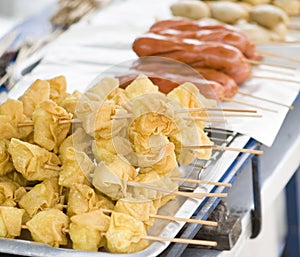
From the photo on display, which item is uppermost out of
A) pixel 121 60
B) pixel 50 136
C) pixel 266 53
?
pixel 50 136

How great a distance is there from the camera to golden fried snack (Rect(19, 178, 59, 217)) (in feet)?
6.45

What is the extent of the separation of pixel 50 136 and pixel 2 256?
1.26 ft

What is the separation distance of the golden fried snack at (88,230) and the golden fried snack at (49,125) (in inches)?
12.3

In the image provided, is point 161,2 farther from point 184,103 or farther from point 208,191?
point 208,191

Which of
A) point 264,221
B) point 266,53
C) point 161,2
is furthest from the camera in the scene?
point 161,2

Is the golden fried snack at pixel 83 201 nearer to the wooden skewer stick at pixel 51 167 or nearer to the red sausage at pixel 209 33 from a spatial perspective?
the wooden skewer stick at pixel 51 167

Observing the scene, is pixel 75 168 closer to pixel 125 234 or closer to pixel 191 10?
pixel 125 234

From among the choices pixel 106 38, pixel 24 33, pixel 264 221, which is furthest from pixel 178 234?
pixel 24 33

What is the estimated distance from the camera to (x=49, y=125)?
83.5 inches

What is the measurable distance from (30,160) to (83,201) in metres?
0.20

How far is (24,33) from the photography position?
3.72 m

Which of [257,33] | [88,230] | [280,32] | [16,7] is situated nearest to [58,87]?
[88,230]

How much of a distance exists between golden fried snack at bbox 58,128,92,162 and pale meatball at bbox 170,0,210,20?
1579 millimetres

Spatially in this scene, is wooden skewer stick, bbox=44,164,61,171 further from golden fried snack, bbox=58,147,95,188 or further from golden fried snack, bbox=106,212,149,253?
golden fried snack, bbox=106,212,149,253
